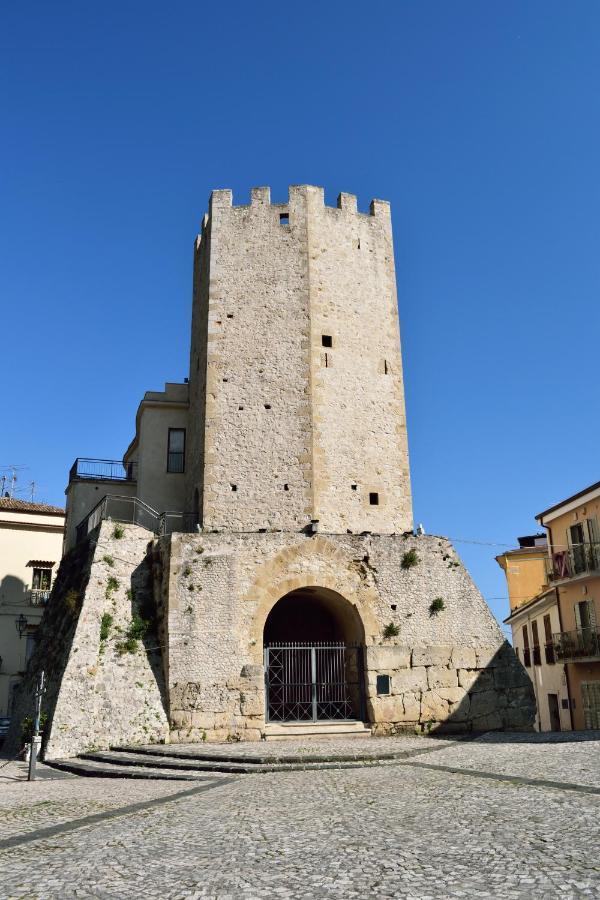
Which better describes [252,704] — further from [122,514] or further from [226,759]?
→ [122,514]

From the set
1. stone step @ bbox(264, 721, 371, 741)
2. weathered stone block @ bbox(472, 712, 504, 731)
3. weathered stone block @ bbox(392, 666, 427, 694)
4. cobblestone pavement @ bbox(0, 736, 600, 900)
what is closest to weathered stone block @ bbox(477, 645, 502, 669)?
weathered stone block @ bbox(472, 712, 504, 731)

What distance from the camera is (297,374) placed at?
2097 centimetres

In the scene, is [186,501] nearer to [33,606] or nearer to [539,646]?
[33,606]

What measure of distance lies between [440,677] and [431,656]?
53cm

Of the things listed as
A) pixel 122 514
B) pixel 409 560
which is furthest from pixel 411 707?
pixel 122 514

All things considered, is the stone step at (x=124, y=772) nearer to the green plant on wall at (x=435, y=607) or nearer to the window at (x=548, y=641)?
the green plant on wall at (x=435, y=607)

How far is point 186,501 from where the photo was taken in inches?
883

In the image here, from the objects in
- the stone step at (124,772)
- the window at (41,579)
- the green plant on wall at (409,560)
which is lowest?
the stone step at (124,772)

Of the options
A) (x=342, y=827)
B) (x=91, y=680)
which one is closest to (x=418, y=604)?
(x=91, y=680)

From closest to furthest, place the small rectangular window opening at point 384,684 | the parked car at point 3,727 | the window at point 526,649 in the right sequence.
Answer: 1. the small rectangular window opening at point 384,684
2. the parked car at point 3,727
3. the window at point 526,649

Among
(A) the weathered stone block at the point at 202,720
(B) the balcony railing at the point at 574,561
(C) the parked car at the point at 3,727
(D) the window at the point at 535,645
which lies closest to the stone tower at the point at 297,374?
(A) the weathered stone block at the point at 202,720

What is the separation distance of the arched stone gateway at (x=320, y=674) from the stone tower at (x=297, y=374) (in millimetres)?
2452

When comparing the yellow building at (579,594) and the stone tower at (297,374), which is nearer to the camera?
the stone tower at (297,374)

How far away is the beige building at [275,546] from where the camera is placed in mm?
16984
